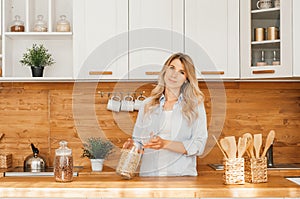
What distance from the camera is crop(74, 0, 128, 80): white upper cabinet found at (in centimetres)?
373

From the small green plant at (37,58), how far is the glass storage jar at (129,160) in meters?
1.37

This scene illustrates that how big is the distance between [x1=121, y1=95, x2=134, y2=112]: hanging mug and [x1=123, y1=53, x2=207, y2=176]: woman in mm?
548

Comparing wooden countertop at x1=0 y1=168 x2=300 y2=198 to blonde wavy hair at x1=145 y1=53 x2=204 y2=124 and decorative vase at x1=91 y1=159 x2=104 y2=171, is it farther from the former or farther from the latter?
decorative vase at x1=91 y1=159 x2=104 y2=171

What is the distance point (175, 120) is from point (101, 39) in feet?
2.74

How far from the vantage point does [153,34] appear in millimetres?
3762

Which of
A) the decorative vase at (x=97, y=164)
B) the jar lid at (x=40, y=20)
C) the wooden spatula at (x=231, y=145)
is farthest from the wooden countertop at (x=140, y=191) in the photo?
the jar lid at (x=40, y=20)

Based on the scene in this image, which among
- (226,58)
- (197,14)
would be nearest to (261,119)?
(226,58)

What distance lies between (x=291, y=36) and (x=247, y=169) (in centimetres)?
131

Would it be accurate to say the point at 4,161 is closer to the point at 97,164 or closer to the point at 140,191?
the point at 97,164

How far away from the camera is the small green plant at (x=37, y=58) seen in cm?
379

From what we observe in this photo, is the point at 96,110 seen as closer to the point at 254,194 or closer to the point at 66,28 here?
the point at 66,28

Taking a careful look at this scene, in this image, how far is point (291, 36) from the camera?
12.0 ft

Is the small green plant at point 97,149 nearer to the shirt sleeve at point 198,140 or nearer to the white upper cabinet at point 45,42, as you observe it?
the white upper cabinet at point 45,42

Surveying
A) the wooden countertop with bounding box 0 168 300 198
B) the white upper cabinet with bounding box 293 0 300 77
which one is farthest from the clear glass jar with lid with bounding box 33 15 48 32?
the white upper cabinet with bounding box 293 0 300 77
